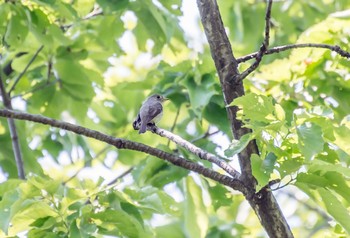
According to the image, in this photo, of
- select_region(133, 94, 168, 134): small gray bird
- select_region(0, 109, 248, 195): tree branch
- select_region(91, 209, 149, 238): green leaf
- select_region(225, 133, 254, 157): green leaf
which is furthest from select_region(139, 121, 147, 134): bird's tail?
select_region(225, 133, 254, 157): green leaf

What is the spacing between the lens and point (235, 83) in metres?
3.96

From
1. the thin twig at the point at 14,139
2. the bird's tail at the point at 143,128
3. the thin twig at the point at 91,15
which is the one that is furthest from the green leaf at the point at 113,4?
the bird's tail at the point at 143,128

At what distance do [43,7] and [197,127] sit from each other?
6.57ft

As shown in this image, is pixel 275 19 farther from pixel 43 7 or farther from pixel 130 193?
pixel 130 193

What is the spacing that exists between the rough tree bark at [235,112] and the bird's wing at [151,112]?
1.34 meters

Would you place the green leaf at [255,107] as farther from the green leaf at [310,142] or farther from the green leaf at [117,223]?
the green leaf at [117,223]

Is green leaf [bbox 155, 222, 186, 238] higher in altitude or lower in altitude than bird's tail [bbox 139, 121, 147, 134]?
higher

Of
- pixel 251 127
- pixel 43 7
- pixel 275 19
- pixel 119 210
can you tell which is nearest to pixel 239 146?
pixel 251 127

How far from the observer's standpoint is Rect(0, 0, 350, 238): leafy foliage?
12.6ft

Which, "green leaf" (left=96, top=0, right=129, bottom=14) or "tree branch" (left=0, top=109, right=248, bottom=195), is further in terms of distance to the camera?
"green leaf" (left=96, top=0, right=129, bottom=14)

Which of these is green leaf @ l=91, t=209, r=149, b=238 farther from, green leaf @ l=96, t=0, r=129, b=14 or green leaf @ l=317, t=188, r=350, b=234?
green leaf @ l=96, t=0, r=129, b=14

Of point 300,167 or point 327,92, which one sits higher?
point 327,92

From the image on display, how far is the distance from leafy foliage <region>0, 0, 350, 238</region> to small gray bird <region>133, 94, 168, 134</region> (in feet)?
0.36

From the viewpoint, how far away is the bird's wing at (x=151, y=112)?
5.37m
